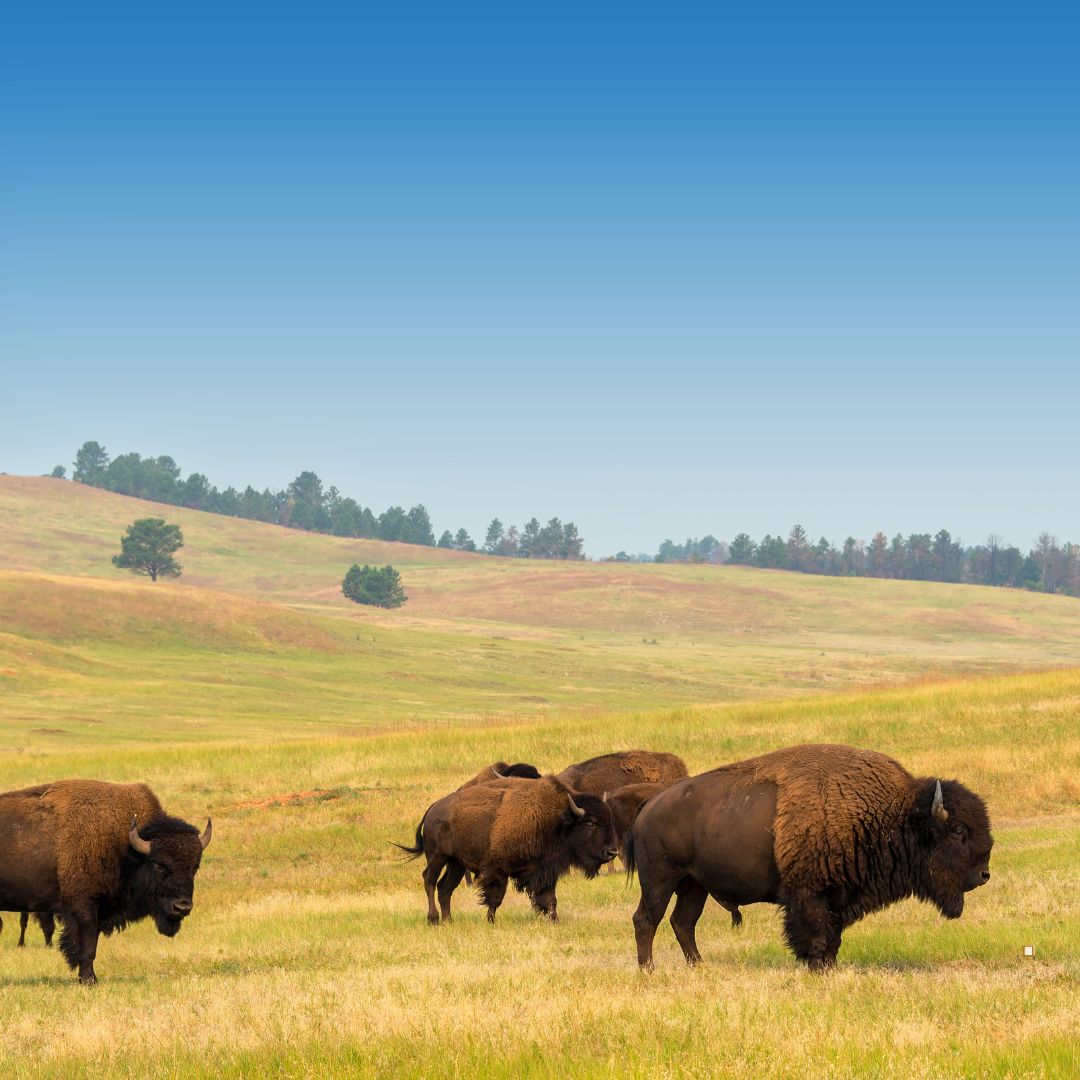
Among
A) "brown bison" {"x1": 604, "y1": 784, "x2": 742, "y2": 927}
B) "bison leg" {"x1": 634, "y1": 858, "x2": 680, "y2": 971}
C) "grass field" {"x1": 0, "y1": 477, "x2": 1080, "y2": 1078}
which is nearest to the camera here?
"grass field" {"x1": 0, "y1": 477, "x2": 1080, "y2": 1078}

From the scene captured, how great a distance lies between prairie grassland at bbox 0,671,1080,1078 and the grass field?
42mm

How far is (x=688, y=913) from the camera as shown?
34.0 ft

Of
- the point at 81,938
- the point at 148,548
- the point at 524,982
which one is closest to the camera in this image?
the point at 524,982

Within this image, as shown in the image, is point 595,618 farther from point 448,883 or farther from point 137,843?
point 137,843

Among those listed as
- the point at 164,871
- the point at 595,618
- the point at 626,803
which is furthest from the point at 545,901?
the point at 595,618

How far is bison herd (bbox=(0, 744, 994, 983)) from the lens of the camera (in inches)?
369

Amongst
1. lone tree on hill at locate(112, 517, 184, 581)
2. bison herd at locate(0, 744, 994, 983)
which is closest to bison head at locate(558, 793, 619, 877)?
bison herd at locate(0, 744, 994, 983)

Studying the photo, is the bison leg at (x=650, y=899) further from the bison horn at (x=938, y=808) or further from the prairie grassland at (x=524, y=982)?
the bison horn at (x=938, y=808)

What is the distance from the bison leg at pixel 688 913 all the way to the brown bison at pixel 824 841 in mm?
516

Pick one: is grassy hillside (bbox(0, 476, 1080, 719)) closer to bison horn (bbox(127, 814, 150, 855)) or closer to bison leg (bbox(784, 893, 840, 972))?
bison horn (bbox(127, 814, 150, 855))

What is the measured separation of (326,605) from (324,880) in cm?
11551

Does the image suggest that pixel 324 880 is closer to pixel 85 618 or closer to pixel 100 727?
pixel 100 727

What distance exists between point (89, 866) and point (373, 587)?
131 meters

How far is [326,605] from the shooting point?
438 feet
